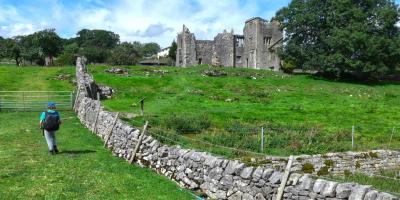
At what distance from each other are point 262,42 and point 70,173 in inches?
2868

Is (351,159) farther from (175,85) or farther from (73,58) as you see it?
(73,58)

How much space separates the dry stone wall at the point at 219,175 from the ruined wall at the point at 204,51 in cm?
6716

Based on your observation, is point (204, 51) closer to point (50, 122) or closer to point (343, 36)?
point (343, 36)

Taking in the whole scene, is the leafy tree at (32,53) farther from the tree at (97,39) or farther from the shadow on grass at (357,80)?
the tree at (97,39)

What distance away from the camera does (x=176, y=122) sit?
2694 centimetres

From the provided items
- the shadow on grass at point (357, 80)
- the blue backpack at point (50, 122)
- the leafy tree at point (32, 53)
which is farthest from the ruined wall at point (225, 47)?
the blue backpack at point (50, 122)

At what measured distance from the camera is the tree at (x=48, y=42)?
326ft

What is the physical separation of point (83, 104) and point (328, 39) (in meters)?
42.4

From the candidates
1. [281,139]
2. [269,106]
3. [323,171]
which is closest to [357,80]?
[269,106]

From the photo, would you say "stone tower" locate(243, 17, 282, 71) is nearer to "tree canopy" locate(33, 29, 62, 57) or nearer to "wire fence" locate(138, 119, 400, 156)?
"tree canopy" locate(33, 29, 62, 57)

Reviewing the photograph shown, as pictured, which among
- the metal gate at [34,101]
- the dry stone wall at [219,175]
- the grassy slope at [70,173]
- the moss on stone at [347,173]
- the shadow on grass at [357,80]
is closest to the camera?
the dry stone wall at [219,175]

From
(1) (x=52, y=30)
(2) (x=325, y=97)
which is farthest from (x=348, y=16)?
(1) (x=52, y=30)

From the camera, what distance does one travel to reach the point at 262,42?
8650cm

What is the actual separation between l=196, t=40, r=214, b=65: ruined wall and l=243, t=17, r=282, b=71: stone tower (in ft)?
25.5
